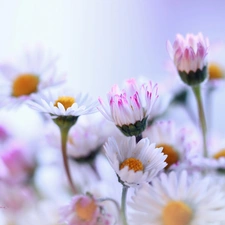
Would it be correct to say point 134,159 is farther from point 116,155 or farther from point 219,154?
point 219,154

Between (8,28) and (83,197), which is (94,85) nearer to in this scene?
(8,28)

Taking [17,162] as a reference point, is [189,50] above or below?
above

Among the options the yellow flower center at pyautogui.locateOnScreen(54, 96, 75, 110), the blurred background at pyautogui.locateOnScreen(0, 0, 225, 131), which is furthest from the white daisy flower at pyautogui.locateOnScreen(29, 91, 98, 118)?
the blurred background at pyautogui.locateOnScreen(0, 0, 225, 131)

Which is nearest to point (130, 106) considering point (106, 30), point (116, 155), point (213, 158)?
point (116, 155)

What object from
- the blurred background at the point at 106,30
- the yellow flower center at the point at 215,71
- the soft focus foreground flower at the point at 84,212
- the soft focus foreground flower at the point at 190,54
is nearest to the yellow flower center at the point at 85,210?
the soft focus foreground flower at the point at 84,212

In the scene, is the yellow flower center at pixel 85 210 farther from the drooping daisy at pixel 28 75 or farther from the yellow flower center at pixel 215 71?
the yellow flower center at pixel 215 71

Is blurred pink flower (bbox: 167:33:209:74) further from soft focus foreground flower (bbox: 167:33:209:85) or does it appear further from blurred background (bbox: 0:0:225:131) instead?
blurred background (bbox: 0:0:225:131)

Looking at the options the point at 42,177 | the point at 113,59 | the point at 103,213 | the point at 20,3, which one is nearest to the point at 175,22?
the point at 113,59

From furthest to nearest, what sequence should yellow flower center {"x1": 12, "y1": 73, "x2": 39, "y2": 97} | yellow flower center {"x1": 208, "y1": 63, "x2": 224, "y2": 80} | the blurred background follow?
the blurred background, yellow flower center {"x1": 208, "y1": 63, "x2": 224, "y2": 80}, yellow flower center {"x1": 12, "y1": 73, "x2": 39, "y2": 97}
